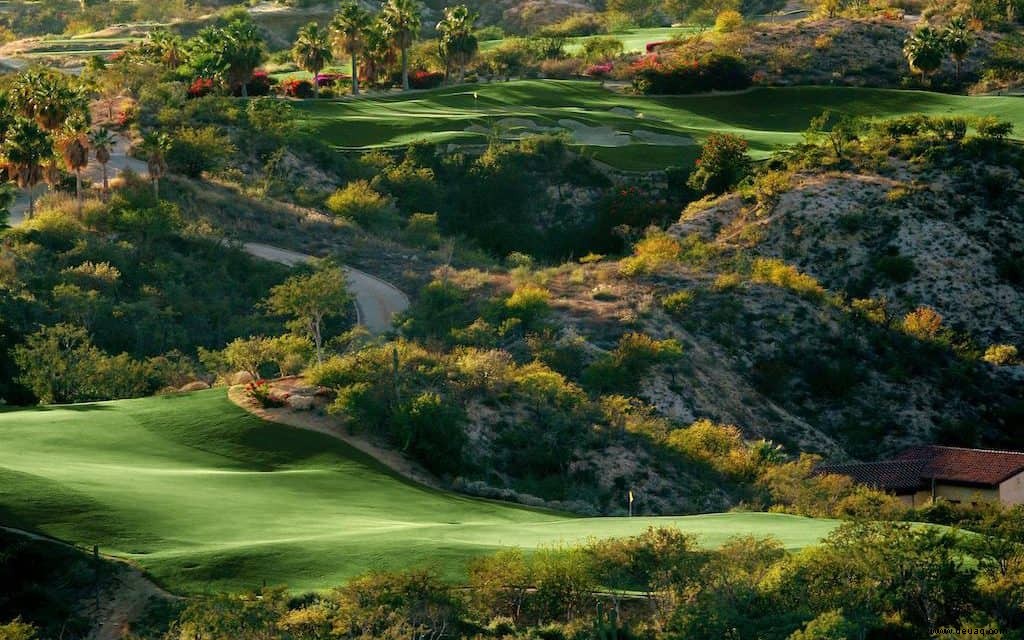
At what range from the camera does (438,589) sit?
3806cm

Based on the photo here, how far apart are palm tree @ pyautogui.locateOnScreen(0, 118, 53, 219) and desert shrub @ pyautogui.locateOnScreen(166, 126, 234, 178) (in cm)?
1282

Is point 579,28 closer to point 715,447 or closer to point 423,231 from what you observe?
point 423,231

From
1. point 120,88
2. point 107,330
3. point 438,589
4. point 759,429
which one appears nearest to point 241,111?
point 120,88

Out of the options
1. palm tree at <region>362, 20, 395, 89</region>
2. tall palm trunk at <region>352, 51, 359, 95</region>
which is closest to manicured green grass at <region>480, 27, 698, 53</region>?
palm tree at <region>362, 20, 395, 89</region>

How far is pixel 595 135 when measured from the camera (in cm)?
11862

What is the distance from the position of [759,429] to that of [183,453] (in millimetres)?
26054

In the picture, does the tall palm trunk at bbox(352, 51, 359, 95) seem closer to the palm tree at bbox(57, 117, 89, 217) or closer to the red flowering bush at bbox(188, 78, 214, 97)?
the red flowering bush at bbox(188, 78, 214, 97)

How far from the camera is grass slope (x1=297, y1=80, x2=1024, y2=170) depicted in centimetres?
11488

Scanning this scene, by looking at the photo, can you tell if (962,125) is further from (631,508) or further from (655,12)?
(655,12)

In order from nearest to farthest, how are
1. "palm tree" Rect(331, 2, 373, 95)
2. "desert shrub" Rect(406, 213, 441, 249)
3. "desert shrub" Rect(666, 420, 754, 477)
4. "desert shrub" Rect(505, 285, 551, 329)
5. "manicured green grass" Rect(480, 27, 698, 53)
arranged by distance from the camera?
"desert shrub" Rect(666, 420, 754, 477)
"desert shrub" Rect(505, 285, 551, 329)
"desert shrub" Rect(406, 213, 441, 249)
"palm tree" Rect(331, 2, 373, 95)
"manicured green grass" Rect(480, 27, 698, 53)

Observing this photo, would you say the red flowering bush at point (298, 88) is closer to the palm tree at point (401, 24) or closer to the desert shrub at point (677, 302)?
the palm tree at point (401, 24)

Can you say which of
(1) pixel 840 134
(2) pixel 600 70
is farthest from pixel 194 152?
(2) pixel 600 70

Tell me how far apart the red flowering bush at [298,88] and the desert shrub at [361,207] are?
76.1 feet

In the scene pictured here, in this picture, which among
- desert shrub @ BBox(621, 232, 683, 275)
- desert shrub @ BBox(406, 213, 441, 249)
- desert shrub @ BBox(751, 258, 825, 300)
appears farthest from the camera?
desert shrub @ BBox(406, 213, 441, 249)
